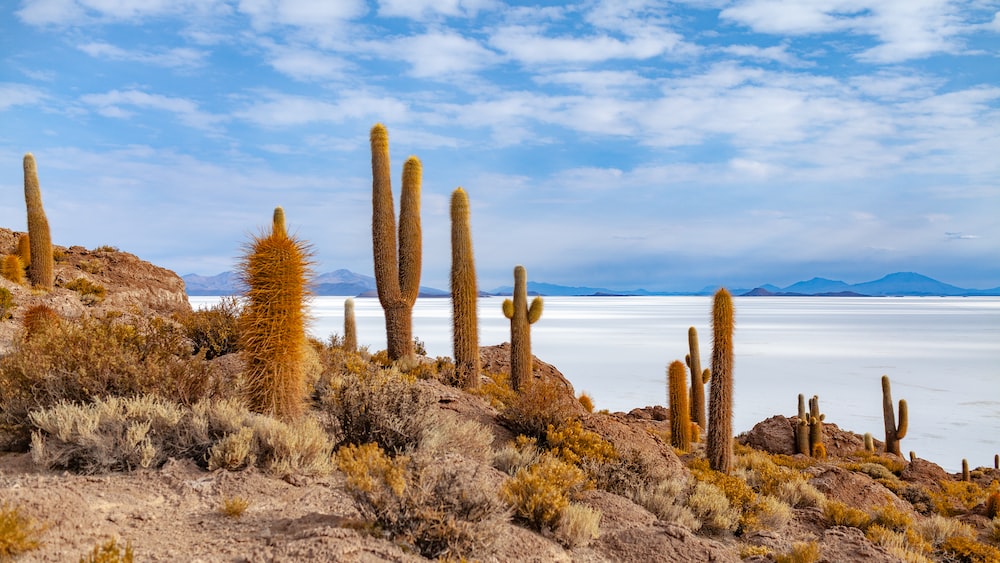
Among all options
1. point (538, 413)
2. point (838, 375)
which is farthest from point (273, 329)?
point (838, 375)

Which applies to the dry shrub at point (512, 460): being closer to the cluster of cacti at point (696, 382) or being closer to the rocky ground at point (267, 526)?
the rocky ground at point (267, 526)

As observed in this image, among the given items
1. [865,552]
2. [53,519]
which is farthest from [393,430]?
[865,552]

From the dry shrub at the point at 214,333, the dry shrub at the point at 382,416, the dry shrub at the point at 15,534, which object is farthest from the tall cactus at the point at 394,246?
the dry shrub at the point at 15,534

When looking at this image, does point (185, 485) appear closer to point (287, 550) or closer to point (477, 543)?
point (287, 550)

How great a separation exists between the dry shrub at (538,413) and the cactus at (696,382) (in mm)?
9656

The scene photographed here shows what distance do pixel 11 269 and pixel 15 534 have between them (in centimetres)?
2155

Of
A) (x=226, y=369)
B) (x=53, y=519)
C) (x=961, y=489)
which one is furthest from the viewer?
(x=961, y=489)

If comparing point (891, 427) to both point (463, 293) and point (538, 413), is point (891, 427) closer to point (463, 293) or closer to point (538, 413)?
point (463, 293)

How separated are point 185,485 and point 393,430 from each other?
7.15 ft

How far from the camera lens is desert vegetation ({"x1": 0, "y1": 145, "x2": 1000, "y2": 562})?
502 cm

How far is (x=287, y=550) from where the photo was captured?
440 centimetres

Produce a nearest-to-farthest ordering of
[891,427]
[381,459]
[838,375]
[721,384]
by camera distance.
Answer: [381,459], [721,384], [891,427], [838,375]

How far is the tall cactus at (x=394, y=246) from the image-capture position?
15.7 metres

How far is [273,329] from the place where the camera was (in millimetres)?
7719
